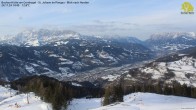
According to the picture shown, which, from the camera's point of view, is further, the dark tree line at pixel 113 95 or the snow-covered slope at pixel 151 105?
the dark tree line at pixel 113 95

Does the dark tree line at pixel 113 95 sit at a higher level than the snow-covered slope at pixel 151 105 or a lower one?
lower

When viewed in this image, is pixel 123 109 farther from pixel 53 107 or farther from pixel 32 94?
pixel 32 94

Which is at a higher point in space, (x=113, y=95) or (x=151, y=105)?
(x=151, y=105)

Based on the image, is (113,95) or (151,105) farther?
(113,95)

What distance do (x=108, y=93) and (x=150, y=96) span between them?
16.1 meters

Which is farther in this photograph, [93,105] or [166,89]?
[166,89]

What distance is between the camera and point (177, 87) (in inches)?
7347

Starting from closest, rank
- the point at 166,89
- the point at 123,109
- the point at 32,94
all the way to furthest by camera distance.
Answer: the point at 123,109 → the point at 32,94 → the point at 166,89

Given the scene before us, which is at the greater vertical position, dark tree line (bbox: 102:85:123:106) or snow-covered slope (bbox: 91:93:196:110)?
snow-covered slope (bbox: 91:93:196:110)

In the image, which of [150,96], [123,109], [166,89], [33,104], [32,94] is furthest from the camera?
[166,89]

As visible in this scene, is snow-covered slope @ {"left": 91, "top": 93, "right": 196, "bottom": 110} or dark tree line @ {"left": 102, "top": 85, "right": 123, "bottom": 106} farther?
dark tree line @ {"left": 102, "top": 85, "right": 123, "bottom": 106}

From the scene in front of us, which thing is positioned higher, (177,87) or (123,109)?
(123,109)

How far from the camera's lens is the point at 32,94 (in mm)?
178000

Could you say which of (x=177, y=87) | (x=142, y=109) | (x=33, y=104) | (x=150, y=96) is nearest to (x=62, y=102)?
(x=33, y=104)
